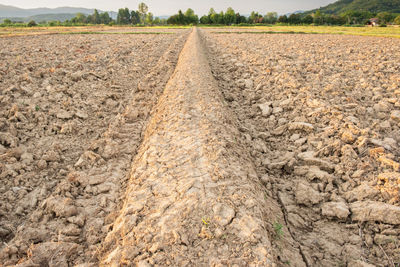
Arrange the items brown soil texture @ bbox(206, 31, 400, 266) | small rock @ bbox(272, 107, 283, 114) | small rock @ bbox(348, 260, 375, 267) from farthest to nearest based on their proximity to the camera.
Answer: small rock @ bbox(272, 107, 283, 114) < brown soil texture @ bbox(206, 31, 400, 266) < small rock @ bbox(348, 260, 375, 267)

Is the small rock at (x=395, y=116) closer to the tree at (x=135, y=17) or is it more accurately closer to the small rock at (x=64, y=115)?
the small rock at (x=64, y=115)

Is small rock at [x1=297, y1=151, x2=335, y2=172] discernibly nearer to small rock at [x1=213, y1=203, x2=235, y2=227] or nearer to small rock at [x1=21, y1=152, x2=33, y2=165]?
small rock at [x1=213, y1=203, x2=235, y2=227]

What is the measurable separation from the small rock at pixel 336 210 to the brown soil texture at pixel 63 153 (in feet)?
9.41

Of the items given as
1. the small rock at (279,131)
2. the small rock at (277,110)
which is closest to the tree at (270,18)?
the small rock at (277,110)

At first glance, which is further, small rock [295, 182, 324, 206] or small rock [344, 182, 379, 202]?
small rock [295, 182, 324, 206]

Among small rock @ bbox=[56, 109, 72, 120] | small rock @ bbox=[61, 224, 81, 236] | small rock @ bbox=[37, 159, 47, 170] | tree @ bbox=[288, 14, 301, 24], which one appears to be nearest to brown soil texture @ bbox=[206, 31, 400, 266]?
small rock @ bbox=[61, 224, 81, 236]

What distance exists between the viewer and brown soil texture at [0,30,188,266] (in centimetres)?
266

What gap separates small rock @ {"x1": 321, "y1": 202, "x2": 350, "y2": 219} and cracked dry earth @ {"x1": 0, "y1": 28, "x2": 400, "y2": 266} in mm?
14

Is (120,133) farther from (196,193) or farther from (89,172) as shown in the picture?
(196,193)

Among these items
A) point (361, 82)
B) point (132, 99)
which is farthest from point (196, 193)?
point (361, 82)

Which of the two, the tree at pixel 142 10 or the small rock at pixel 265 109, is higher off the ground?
the tree at pixel 142 10

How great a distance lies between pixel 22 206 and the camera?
10.2 feet

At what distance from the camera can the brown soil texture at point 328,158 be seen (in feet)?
8.64

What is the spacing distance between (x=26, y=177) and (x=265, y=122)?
499 cm
